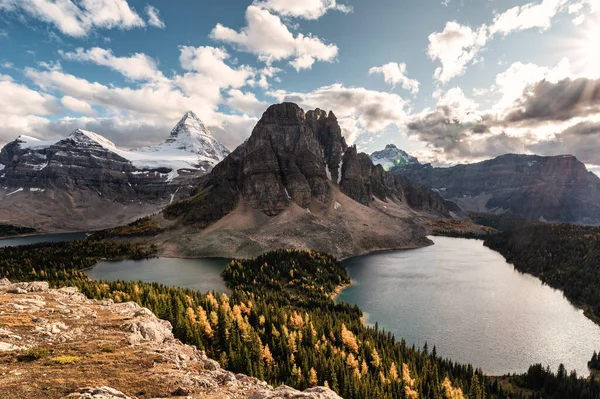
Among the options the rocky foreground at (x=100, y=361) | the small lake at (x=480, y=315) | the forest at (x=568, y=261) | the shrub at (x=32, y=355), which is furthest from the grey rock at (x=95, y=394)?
the forest at (x=568, y=261)

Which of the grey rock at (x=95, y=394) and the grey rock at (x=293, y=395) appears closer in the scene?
the grey rock at (x=95, y=394)

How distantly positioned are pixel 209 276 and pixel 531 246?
186170 mm

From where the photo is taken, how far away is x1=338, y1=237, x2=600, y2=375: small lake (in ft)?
236

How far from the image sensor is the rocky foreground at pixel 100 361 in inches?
874

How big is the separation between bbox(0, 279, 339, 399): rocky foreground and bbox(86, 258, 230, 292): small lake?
80.1 m

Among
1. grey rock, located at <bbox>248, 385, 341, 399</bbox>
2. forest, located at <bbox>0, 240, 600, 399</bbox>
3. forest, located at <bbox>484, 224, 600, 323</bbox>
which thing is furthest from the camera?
forest, located at <bbox>484, 224, 600, 323</bbox>

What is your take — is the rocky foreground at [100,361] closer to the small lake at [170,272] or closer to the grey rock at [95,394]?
the grey rock at [95,394]

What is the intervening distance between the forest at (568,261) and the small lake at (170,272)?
126645 mm

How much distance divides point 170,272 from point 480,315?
128 m

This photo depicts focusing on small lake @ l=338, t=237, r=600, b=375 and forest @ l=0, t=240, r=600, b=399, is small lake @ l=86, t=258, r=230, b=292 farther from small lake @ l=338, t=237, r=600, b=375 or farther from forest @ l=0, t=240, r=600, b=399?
small lake @ l=338, t=237, r=600, b=375

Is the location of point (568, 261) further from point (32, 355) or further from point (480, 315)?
point (32, 355)

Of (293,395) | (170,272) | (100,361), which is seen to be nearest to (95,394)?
(100,361)

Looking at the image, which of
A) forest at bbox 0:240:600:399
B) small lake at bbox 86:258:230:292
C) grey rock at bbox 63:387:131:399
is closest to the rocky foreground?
grey rock at bbox 63:387:131:399

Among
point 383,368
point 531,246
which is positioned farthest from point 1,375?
point 531,246
